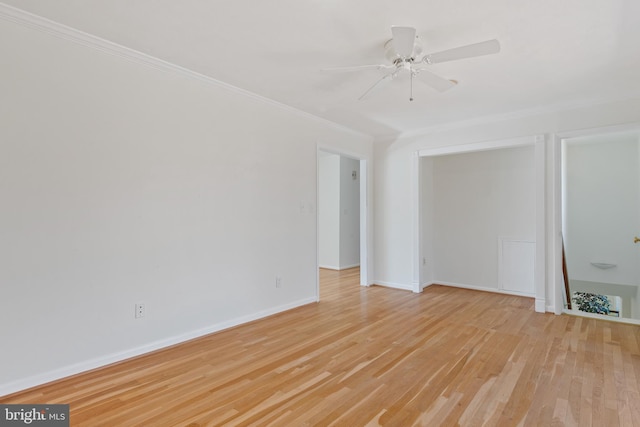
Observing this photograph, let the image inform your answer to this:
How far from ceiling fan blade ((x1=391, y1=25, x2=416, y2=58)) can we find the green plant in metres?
6.38

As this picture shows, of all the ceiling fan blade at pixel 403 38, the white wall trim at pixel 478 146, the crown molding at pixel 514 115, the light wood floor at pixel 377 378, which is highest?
the crown molding at pixel 514 115

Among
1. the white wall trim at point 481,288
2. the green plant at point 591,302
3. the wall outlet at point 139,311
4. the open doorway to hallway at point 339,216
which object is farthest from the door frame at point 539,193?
the wall outlet at point 139,311

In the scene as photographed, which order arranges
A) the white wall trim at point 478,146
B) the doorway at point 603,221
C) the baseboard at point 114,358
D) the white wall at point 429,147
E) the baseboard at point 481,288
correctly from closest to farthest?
1. the baseboard at point 114,358
2. the white wall at point 429,147
3. the white wall trim at point 478,146
4. the baseboard at point 481,288
5. the doorway at point 603,221

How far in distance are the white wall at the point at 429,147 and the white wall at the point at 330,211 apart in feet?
5.68

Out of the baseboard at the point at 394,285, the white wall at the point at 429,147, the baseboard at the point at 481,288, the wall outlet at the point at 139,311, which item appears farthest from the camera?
the baseboard at the point at 394,285

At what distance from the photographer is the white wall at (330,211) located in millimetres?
7133

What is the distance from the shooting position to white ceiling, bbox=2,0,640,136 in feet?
6.77

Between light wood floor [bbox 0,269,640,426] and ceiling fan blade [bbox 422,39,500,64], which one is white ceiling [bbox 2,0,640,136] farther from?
light wood floor [bbox 0,269,640,426]

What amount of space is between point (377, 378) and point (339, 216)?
4904mm

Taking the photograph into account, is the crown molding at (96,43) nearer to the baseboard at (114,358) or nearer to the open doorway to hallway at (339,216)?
the baseboard at (114,358)

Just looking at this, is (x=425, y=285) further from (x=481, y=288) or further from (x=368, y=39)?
(x=368, y=39)

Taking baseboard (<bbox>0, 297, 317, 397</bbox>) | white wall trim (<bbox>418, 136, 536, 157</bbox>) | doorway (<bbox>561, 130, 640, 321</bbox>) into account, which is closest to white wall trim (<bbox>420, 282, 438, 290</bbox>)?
white wall trim (<bbox>418, 136, 536, 157</bbox>)

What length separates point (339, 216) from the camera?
7137 mm

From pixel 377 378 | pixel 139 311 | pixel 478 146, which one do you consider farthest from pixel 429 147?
pixel 139 311
